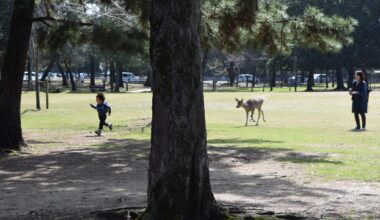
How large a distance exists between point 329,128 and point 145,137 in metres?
6.25

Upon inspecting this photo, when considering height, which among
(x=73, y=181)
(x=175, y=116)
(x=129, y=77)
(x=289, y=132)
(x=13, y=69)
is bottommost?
(x=289, y=132)

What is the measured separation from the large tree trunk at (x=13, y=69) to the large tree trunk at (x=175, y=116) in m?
8.63

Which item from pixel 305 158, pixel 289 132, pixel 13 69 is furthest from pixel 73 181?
pixel 289 132

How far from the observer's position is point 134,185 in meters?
9.62

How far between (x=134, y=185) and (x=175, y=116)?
417 cm

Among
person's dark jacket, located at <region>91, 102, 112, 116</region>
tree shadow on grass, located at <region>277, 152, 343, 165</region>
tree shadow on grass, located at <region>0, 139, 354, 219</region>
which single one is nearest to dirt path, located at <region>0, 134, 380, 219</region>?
tree shadow on grass, located at <region>0, 139, 354, 219</region>

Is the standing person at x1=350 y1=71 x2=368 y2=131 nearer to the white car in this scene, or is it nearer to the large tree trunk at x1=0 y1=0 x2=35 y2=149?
the large tree trunk at x1=0 y1=0 x2=35 y2=149

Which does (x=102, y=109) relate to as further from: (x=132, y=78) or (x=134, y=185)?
(x=132, y=78)

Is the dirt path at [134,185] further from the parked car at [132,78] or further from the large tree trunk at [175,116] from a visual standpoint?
the parked car at [132,78]

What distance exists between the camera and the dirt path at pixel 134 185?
742 cm

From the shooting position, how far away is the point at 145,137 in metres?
18.6

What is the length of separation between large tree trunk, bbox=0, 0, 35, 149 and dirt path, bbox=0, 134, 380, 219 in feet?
2.79

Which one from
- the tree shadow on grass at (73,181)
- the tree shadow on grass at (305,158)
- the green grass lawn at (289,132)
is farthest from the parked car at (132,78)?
the tree shadow on grass at (305,158)

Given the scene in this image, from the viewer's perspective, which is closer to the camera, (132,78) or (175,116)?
(175,116)
